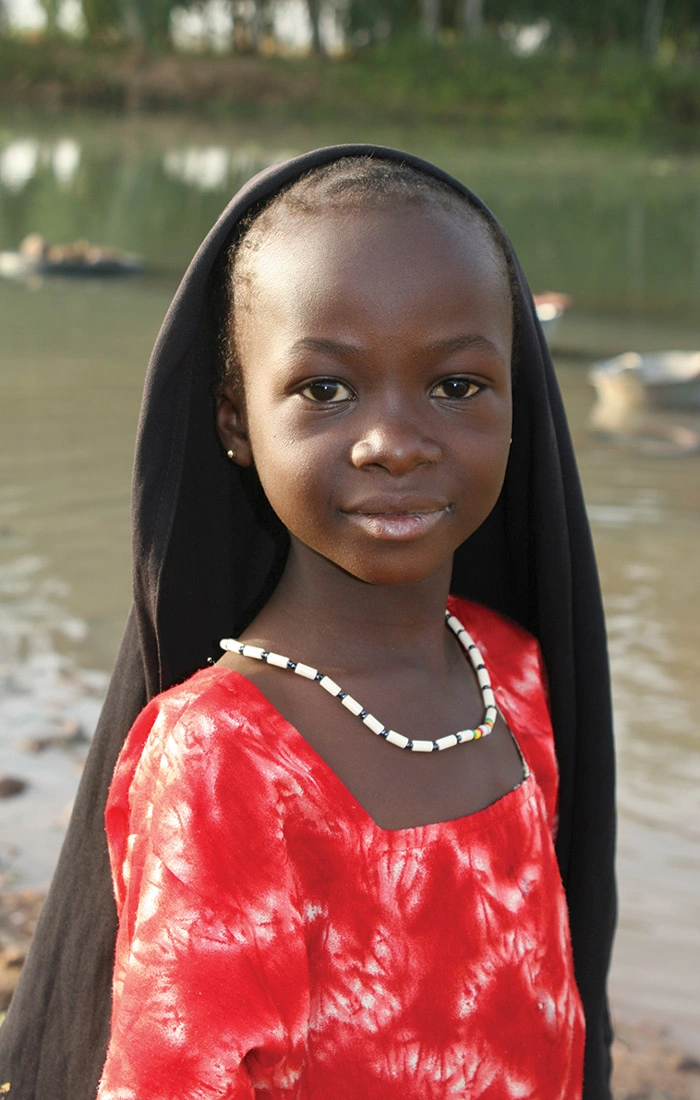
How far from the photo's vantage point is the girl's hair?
1.44 m

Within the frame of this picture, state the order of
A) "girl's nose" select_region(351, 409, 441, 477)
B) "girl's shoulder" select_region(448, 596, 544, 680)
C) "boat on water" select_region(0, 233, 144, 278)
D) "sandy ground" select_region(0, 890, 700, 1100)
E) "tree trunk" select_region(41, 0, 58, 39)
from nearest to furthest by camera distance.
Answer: "girl's nose" select_region(351, 409, 441, 477) < "girl's shoulder" select_region(448, 596, 544, 680) < "sandy ground" select_region(0, 890, 700, 1100) < "boat on water" select_region(0, 233, 144, 278) < "tree trunk" select_region(41, 0, 58, 39)

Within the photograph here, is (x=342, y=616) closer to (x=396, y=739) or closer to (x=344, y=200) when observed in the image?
(x=396, y=739)

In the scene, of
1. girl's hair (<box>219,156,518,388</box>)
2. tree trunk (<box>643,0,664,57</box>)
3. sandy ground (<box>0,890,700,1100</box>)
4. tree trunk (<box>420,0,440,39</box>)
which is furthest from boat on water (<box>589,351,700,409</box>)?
tree trunk (<box>643,0,664,57</box>)

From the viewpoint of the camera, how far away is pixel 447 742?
59.4 inches

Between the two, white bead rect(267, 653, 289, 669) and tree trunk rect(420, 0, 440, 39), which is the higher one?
white bead rect(267, 653, 289, 669)

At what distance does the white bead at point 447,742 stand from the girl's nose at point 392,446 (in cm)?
33

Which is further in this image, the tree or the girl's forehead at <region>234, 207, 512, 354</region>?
the tree

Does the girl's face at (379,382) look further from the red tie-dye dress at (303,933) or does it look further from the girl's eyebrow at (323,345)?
the red tie-dye dress at (303,933)

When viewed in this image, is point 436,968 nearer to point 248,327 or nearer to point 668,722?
point 248,327

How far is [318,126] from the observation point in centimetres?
3203

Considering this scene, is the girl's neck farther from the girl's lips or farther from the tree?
the tree

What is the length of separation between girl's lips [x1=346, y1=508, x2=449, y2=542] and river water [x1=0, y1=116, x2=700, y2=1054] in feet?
5.58

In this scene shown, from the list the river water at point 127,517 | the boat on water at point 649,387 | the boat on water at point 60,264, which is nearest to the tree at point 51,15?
the river water at point 127,517

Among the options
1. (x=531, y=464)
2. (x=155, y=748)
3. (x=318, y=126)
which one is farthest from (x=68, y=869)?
(x=318, y=126)
